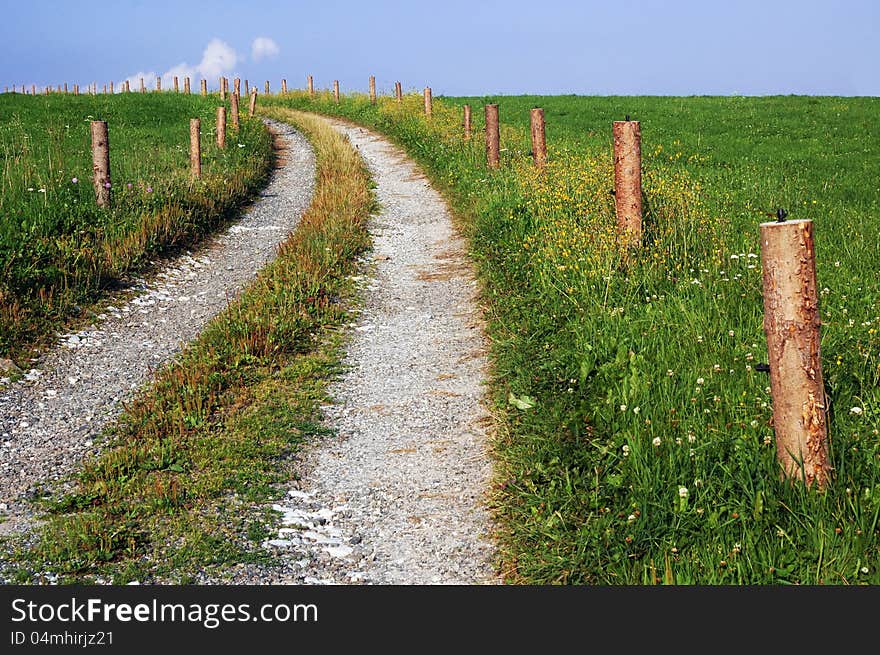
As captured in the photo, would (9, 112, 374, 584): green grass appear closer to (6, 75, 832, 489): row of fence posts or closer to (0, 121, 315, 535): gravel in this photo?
Result: (0, 121, 315, 535): gravel

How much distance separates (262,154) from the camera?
77.6 ft

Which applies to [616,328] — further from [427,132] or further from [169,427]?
[427,132]

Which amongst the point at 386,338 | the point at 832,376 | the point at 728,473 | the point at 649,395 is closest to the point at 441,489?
the point at 649,395

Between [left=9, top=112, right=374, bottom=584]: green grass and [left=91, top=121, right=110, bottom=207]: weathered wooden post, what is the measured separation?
14.4ft

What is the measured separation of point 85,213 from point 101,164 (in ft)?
5.08

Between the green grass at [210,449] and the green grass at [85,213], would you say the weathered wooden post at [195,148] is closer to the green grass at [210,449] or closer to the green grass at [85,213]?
the green grass at [85,213]

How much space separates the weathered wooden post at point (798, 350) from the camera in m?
4.66

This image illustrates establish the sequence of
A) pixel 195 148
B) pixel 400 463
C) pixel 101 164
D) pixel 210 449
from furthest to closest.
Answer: pixel 195 148
pixel 101 164
pixel 210 449
pixel 400 463

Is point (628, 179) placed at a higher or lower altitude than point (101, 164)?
lower

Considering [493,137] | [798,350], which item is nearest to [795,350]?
[798,350]

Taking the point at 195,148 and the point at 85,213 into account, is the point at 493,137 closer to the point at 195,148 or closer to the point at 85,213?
the point at 195,148

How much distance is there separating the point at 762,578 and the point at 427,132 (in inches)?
886

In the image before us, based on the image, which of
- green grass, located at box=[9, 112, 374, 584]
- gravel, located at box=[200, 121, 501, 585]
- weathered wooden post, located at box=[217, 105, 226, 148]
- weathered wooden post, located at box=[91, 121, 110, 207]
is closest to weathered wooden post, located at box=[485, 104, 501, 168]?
gravel, located at box=[200, 121, 501, 585]

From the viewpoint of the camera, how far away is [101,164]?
13.8 m
